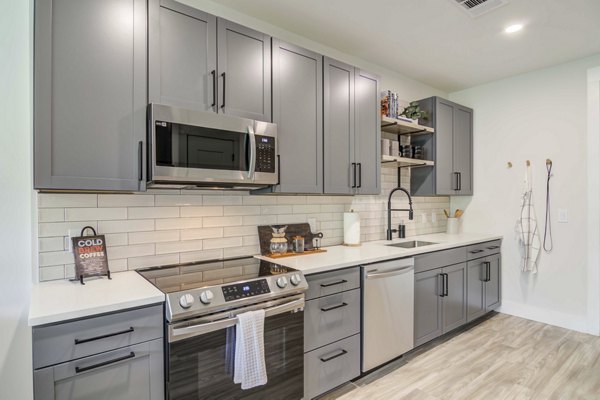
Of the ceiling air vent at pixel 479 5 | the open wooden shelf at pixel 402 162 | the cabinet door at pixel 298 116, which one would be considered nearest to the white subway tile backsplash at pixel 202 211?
the cabinet door at pixel 298 116

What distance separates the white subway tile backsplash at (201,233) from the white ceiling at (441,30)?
1.60m

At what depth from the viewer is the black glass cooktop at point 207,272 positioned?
5.66 feet

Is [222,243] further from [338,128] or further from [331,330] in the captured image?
[338,128]

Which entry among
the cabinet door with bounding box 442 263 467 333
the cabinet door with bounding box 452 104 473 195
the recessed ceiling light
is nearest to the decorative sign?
the cabinet door with bounding box 442 263 467 333

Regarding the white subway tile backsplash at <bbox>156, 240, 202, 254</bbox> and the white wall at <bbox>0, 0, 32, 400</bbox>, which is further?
the white subway tile backsplash at <bbox>156, 240, 202, 254</bbox>

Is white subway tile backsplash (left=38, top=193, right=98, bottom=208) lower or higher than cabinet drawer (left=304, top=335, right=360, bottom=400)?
higher

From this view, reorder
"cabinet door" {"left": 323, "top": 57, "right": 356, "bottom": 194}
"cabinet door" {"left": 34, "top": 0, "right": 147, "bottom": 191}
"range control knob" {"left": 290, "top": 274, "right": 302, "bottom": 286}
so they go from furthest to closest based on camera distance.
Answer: "cabinet door" {"left": 323, "top": 57, "right": 356, "bottom": 194} < "range control knob" {"left": 290, "top": 274, "right": 302, "bottom": 286} < "cabinet door" {"left": 34, "top": 0, "right": 147, "bottom": 191}

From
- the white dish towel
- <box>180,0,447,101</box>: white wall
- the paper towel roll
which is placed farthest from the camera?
the paper towel roll

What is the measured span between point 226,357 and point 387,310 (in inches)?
51.8

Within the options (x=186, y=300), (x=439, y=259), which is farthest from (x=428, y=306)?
(x=186, y=300)

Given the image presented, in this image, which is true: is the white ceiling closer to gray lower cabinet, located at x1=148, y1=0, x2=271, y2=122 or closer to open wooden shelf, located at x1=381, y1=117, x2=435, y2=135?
gray lower cabinet, located at x1=148, y1=0, x2=271, y2=122

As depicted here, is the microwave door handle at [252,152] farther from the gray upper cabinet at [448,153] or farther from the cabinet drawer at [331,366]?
the gray upper cabinet at [448,153]

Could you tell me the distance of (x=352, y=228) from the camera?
2.99 m

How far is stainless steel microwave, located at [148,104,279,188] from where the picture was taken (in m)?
1.75
